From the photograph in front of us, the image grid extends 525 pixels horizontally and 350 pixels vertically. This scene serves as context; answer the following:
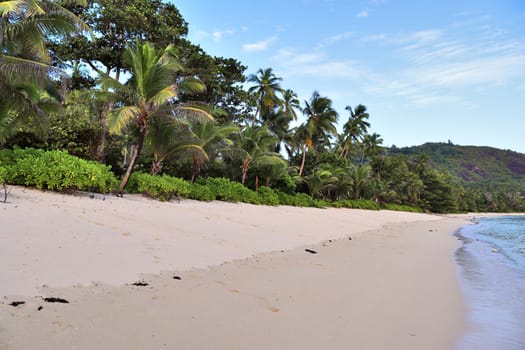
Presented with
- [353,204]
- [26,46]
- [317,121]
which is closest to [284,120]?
[317,121]

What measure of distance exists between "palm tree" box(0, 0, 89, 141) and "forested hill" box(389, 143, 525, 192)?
12151cm

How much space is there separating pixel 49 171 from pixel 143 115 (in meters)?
4.47

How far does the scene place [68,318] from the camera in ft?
8.66

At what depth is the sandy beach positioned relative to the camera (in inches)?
103

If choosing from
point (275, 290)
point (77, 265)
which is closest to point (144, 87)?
point (77, 265)

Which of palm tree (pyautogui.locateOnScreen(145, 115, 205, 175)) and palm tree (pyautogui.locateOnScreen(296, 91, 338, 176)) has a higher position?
palm tree (pyautogui.locateOnScreen(296, 91, 338, 176))

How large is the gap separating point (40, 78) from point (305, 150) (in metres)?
27.4

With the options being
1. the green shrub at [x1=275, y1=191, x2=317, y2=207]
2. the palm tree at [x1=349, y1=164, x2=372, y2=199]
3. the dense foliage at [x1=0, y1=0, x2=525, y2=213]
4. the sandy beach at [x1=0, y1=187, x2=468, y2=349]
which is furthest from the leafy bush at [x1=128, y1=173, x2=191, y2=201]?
the palm tree at [x1=349, y1=164, x2=372, y2=199]

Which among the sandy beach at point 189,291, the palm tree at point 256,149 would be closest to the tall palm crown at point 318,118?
the palm tree at point 256,149

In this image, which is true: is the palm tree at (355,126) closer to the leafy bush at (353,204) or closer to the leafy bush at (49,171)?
the leafy bush at (353,204)

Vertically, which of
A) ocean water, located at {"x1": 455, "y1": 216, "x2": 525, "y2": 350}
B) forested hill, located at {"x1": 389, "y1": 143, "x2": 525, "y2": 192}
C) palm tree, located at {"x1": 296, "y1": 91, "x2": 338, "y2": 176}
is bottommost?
ocean water, located at {"x1": 455, "y1": 216, "x2": 525, "y2": 350}

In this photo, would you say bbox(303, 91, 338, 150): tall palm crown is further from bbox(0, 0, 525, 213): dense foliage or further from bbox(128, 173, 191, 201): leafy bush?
bbox(128, 173, 191, 201): leafy bush

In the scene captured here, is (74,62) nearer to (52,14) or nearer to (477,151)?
(52,14)

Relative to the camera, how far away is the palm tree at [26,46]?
770 cm
